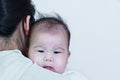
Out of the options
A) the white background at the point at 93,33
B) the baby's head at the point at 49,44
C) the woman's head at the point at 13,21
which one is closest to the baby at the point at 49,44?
the baby's head at the point at 49,44

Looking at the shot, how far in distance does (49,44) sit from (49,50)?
0.08ft

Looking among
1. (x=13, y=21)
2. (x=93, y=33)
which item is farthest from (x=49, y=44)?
(x=93, y=33)

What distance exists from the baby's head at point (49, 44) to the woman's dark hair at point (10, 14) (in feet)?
0.58

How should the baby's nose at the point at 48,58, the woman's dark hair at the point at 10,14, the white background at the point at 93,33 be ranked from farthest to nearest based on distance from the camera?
the white background at the point at 93,33
the baby's nose at the point at 48,58
the woman's dark hair at the point at 10,14

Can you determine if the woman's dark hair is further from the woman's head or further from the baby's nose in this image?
the baby's nose

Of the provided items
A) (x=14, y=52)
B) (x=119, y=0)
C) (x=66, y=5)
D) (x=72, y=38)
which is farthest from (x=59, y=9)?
(x=14, y=52)

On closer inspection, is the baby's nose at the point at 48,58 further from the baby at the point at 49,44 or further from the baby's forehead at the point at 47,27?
the baby's forehead at the point at 47,27

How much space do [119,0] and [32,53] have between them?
520 millimetres

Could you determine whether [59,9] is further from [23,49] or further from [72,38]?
[23,49]

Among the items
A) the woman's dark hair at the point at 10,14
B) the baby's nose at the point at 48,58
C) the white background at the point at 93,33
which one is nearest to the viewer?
the woman's dark hair at the point at 10,14

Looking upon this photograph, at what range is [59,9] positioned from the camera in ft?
4.84

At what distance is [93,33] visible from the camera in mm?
1456

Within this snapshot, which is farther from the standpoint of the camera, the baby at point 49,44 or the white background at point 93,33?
the white background at point 93,33

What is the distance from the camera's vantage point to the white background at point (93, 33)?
1432 millimetres
